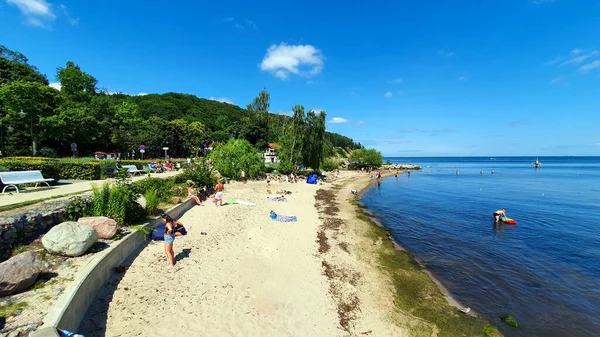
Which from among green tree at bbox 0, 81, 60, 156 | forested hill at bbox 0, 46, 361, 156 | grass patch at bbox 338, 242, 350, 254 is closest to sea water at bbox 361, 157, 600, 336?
grass patch at bbox 338, 242, 350, 254

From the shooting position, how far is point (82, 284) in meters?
5.21

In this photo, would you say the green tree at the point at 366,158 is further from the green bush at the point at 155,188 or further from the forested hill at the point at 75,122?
the green bush at the point at 155,188

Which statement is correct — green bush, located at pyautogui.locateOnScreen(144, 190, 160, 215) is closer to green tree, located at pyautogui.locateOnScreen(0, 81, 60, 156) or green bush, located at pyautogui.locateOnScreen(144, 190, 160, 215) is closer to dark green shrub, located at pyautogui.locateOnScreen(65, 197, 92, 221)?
dark green shrub, located at pyautogui.locateOnScreen(65, 197, 92, 221)

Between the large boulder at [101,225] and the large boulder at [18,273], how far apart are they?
217 centimetres

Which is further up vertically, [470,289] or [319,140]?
[319,140]

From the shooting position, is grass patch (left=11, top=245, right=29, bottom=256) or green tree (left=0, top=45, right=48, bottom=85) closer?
grass patch (left=11, top=245, right=29, bottom=256)

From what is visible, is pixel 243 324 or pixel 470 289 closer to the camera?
pixel 243 324

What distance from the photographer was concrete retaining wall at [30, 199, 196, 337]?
4.09 m

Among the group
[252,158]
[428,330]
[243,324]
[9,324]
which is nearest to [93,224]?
[9,324]

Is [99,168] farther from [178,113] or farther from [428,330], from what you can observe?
[178,113]

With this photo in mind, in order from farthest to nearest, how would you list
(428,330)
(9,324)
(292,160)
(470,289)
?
(292,160), (470,289), (428,330), (9,324)

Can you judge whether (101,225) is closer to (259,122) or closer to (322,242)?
(322,242)

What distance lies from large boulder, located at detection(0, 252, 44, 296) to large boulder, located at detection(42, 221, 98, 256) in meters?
0.94

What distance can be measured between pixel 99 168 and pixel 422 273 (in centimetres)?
2054
